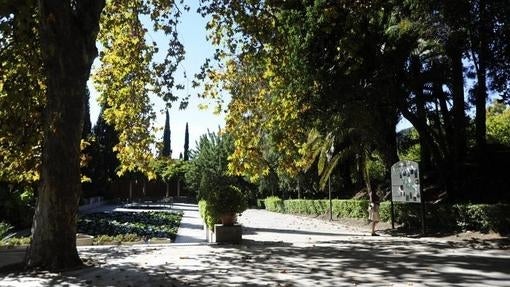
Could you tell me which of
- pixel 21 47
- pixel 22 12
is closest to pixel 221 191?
pixel 21 47

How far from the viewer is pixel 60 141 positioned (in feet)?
34.0

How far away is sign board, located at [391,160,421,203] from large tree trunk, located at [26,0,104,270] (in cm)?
987

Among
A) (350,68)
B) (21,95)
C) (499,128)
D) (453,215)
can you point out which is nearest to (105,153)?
(499,128)

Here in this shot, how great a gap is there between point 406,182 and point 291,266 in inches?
294

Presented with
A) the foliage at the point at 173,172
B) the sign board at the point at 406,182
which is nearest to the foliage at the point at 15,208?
the sign board at the point at 406,182

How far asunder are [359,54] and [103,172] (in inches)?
1262

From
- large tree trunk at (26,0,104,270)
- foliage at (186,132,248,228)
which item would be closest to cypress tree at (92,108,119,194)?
foliage at (186,132,248,228)

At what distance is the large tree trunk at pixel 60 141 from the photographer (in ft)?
33.2

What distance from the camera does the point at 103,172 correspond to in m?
44.2

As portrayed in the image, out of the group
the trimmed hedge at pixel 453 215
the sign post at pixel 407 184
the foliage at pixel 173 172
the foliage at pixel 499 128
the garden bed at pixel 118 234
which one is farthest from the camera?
the foliage at pixel 173 172

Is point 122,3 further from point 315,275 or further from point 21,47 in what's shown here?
point 315,275

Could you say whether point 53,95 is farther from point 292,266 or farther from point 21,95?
point 292,266

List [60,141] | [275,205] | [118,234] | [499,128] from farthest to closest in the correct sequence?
[275,205] → [499,128] → [118,234] → [60,141]

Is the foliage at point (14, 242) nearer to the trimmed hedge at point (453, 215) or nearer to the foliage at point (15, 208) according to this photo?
the foliage at point (15, 208)
